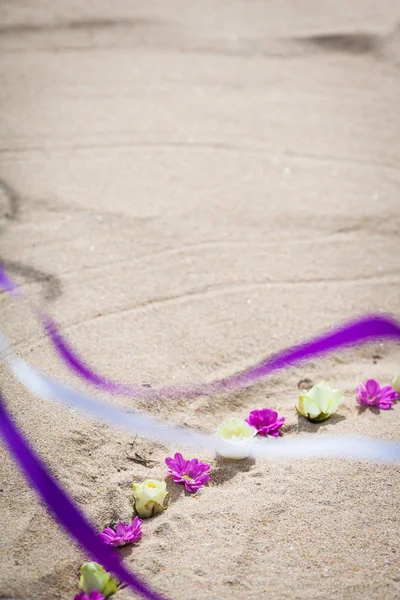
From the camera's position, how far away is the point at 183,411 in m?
1.77

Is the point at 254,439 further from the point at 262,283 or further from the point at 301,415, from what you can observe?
the point at 262,283

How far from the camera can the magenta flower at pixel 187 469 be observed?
1.56 meters

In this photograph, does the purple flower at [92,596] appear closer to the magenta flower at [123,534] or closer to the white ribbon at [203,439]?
the magenta flower at [123,534]

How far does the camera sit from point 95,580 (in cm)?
130

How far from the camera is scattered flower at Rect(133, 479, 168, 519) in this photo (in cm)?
145

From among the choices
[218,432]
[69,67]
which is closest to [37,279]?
[218,432]

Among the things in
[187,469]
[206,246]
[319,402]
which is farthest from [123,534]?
[206,246]

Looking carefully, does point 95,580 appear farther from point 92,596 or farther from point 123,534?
point 123,534

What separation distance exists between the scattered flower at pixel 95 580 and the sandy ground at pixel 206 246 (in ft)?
0.14

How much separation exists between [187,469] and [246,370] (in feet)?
1.37

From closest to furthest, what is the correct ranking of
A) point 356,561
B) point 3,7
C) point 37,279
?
point 356,561 < point 37,279 < point 3,7

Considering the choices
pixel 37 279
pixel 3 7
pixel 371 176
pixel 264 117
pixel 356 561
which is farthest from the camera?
pixel 3 7

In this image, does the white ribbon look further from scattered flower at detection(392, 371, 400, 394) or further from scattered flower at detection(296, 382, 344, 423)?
scattered flower at detection(392, 371, 400, 394)

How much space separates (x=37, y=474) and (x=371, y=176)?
1802 mm
